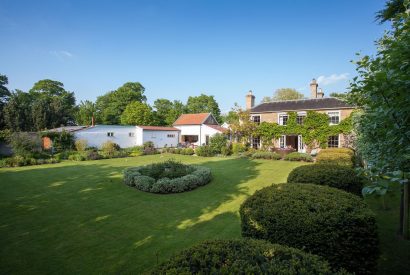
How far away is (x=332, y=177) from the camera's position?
287 inches

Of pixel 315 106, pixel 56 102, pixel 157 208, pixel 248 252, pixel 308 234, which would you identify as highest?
pixel 56 102

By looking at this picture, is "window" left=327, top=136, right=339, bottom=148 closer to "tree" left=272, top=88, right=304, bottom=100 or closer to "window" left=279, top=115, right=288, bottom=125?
"window" left=279, top=115, right=288, bottom=125

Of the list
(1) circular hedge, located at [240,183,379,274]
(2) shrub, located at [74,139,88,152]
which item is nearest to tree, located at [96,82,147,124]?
(2) shrub, located at [74,139,88,152]

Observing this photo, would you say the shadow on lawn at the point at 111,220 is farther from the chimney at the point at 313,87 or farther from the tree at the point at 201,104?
the tree at the point at 201,104

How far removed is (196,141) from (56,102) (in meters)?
27.6

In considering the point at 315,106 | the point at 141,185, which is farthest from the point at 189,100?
the point at 141,185

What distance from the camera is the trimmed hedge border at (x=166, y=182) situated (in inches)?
437

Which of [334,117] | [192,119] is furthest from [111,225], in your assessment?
[192,119]

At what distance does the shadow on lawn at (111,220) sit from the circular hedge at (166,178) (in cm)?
45

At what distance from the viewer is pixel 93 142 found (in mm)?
29562

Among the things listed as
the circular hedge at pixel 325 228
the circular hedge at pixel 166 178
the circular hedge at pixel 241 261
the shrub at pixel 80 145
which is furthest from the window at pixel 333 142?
the shrub at pixel 80 145

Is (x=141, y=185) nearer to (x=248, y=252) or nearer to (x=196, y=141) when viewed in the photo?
(x=248, y=252)

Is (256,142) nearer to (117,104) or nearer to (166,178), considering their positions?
(166,178)

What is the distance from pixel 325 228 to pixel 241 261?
211 cm
